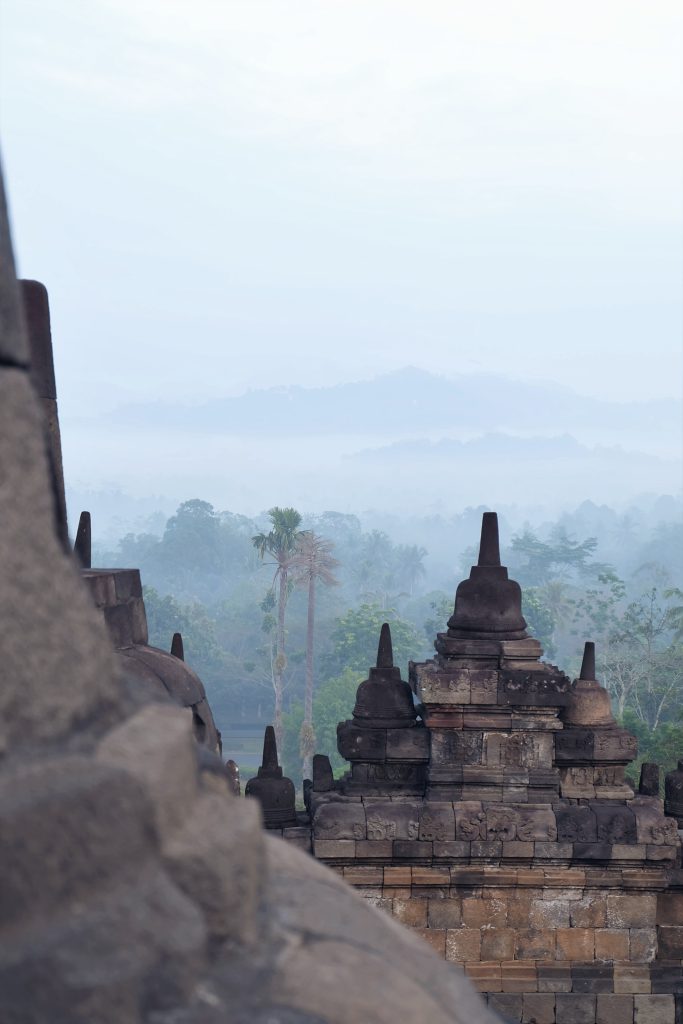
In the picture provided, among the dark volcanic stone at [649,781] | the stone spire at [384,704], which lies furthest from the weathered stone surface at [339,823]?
the dark volcanic stone at [649,781]

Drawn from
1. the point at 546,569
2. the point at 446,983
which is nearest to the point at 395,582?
the point at 546,569

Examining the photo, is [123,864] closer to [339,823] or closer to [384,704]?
[339,823]

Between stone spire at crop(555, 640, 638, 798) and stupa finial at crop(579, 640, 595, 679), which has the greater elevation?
stupa finial at crop(579, 640, 595, 679)

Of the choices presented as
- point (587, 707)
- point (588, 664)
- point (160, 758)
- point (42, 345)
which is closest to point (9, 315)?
point (160, 758)

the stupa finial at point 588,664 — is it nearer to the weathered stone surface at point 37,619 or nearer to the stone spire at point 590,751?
the stone spire at point 590,751

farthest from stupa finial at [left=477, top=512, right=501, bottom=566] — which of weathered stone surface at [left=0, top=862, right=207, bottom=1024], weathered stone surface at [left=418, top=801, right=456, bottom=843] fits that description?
weathered stone surface at [left=0, top=862, right=207, bottom=1024]

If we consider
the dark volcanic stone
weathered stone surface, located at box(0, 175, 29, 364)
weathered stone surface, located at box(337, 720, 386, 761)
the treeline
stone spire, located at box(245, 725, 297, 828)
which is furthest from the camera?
the treeline

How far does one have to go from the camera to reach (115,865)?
53.4 inches

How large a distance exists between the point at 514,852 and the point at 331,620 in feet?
203

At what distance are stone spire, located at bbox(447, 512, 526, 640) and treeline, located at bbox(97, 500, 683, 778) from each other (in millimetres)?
19905

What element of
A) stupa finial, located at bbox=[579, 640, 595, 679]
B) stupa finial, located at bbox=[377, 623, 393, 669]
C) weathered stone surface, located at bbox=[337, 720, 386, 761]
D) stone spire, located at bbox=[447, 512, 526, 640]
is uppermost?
stone spire, located at bbox=[447, 512, 526, 640]

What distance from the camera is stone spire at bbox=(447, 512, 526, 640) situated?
9586mm

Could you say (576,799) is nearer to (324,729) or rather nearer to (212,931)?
(212,931)

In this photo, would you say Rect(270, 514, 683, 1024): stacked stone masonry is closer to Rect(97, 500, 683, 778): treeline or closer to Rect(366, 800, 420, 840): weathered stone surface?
Rect(366, 800, 420, 840): weathered stone surface
